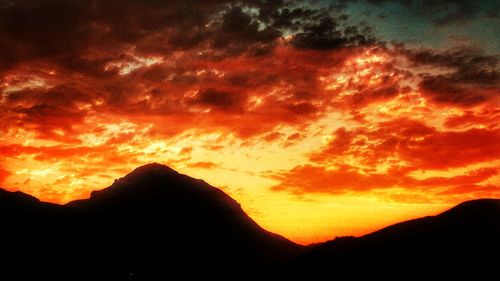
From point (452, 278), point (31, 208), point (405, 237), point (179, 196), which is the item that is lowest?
point (452, 278)

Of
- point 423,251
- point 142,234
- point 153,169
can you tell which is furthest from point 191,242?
point 423,251

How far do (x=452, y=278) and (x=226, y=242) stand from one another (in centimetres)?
10162

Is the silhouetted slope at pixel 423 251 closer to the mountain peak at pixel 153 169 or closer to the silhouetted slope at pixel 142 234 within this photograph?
the silhouetted slope at pixel 142 234

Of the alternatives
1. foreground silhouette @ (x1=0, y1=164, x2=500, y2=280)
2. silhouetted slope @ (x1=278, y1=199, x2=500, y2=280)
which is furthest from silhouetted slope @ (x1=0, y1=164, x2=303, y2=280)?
silhouetted slope @ (x1=278, y1=199, x2=500, y2=280)

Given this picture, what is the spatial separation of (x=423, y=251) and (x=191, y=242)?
97008 mm

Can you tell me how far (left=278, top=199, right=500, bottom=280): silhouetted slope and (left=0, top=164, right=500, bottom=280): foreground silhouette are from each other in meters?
0.18

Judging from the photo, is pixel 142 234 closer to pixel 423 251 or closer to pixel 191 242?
pixel 191 242

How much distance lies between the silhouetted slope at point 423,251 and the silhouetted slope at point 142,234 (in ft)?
151

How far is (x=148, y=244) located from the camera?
14650 centimetres

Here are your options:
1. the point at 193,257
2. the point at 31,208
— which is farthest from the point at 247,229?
the point at 31,208

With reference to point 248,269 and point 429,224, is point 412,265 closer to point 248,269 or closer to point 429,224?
point 429,224

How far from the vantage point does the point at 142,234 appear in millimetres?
149625

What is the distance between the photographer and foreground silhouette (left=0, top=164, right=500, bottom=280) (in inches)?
2867

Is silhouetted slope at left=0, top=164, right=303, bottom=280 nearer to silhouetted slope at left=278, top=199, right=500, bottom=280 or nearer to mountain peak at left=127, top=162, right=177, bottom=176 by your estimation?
mountain peak at left=127, top=162, right=177, bottom=176
